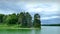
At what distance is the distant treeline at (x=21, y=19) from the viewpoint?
7.86 feet

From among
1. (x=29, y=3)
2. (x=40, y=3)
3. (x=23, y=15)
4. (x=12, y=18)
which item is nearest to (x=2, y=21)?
(x=12, y=18)

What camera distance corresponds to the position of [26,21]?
240cm

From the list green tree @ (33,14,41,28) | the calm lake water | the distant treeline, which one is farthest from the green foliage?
green tree @ (33,14,41,28)

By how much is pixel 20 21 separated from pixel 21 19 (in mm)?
36

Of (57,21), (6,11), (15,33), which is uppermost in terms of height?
(6,11)

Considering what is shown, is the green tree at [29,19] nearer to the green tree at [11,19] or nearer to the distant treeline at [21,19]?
the distant treeline at [21,19]

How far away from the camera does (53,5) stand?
2.40m

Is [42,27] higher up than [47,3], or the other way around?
[47,3]

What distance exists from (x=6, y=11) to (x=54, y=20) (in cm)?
78

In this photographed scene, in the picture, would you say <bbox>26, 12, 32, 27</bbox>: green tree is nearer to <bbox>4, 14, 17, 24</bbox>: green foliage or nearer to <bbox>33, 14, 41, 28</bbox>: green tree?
<bbox>33, 14, 41, 28</bbox>: green tree

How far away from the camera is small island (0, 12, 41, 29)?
94.3 inches

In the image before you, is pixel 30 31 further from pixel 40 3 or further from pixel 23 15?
pixel 40 3

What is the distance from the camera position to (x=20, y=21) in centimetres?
240

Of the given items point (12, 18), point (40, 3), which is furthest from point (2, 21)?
point (40, 3)
